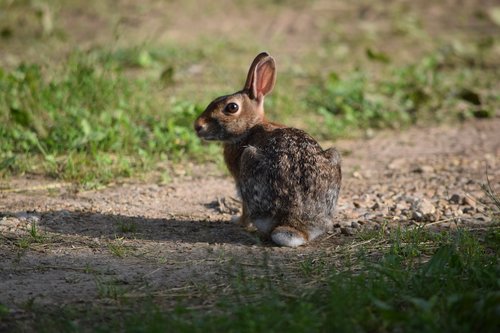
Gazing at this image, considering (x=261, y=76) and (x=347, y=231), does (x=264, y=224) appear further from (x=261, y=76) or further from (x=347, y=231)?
(x=261, y=76)

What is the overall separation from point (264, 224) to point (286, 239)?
233mm

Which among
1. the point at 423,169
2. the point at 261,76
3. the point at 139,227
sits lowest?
the point at 423,169

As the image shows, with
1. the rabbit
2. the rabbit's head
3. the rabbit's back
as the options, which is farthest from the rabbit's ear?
the rabbit's back

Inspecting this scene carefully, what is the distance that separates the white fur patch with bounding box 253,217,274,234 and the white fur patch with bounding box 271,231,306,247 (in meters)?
0.14

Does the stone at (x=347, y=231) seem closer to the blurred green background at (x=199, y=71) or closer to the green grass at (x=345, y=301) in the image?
the green grass at (x=345, y=301)

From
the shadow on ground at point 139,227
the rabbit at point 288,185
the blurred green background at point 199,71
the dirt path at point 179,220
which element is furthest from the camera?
the blurred green background at point 199,71

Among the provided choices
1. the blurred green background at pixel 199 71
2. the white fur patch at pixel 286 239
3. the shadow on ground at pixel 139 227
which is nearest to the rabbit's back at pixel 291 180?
the white fur patch at pixel 286 239

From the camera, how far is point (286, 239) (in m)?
4.73

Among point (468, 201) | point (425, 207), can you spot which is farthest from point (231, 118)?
point (468, 201)

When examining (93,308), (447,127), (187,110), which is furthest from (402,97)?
(93,308)

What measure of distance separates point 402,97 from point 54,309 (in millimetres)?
5274

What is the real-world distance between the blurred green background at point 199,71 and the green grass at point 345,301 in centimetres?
232

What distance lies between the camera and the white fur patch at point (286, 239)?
4.73 metres

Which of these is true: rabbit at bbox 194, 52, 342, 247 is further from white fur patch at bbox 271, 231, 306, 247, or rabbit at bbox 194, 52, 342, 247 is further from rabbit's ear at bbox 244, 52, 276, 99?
rabbit's ear at bbox 244, 52, 276, 99
